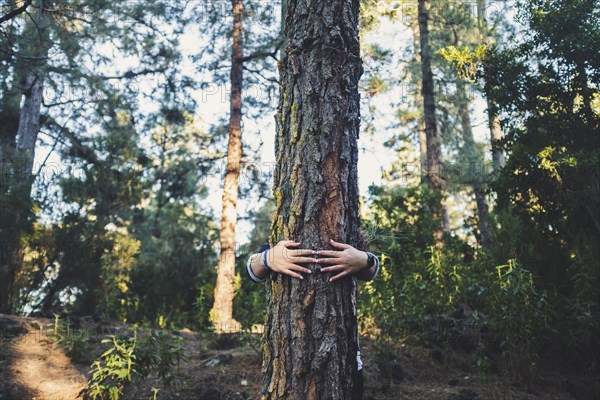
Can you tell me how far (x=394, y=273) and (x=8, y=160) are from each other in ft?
28.5

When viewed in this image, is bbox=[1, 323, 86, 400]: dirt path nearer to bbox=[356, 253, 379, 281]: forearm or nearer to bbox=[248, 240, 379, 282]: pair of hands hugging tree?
bbox=[248, 240, 379, 282]: pair of hands hugging tree

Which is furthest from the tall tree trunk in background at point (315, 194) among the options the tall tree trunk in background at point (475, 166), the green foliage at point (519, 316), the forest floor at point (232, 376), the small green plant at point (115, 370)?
the tall tree trunk in background at point (475, 166)

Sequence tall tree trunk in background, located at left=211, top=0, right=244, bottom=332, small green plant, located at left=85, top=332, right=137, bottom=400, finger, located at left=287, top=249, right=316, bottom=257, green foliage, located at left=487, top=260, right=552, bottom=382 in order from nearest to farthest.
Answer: finger, located at left=287, top=249, right=316, bottom=257, small green plant, located at left=85, top=332, right=137, bottom=400, green foliage, located at left=487, top=260, right=552, bottom=382, tall tree trunk in background, located at left=211, top=0, right=244, bottom=332

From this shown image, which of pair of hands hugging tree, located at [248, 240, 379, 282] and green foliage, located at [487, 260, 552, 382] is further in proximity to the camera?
green foliage, located at [487, 260, 552, 382]

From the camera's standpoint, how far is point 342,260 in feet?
7.45

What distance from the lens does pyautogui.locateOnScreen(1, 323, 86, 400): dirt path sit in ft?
14.2

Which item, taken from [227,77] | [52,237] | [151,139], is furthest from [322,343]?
[151,139]

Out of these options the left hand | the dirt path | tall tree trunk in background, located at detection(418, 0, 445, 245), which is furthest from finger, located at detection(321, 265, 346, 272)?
tall tree trunk in background, located at detection(418, 0, 445, 245)

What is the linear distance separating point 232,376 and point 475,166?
334 inches

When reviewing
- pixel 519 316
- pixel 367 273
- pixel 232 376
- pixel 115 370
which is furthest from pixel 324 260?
pixel 232 376

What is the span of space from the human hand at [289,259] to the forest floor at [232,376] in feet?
8.11

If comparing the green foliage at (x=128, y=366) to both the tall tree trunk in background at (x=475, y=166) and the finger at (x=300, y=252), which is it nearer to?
the finger at (x=300, y=252)

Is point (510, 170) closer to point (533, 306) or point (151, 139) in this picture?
point (533, 306)

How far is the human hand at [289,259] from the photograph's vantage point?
7.43 ft
